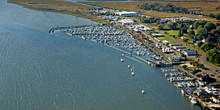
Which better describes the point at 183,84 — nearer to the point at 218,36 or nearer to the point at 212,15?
the point at 218,36

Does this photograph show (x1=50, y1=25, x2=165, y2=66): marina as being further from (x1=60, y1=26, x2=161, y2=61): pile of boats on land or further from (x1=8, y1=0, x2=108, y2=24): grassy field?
(x1=8, y1=0, x2=108, y2=24): grassy field

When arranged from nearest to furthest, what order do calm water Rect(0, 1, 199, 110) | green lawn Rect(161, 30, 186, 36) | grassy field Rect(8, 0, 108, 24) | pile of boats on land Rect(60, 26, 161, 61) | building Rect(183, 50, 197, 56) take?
1. calm water Rect(0, 1, 199, 110)
2. building Rect(183, 50, 197, 56)
3. pile of boats on land Rect(60, 26, 161, 61)
4. green lawn Rect(161, 30, 186, 36)
5. grassy field Rect(8, 0, 108, 24)

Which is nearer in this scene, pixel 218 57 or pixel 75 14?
pixel 218 57

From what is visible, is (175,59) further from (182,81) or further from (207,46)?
(207,46)

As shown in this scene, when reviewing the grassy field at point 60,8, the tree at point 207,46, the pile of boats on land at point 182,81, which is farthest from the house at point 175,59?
the grassy field at point 60,8

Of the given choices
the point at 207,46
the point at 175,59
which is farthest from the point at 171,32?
the point at 175,59

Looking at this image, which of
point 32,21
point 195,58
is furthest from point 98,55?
point 32,21

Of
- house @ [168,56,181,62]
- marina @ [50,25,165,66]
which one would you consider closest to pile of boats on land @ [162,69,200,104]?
house @ [168,56,181,62]

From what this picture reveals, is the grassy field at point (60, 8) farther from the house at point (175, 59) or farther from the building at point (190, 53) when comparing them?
the house at point (175, 59)

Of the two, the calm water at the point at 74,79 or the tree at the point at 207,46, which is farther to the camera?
A: the tree at the point at 207,46
